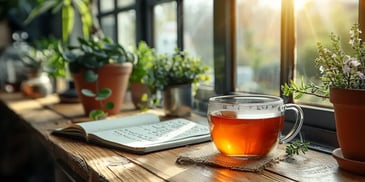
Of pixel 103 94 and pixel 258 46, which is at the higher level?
pixel 258 46

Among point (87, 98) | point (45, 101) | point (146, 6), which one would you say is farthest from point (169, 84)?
point (45, 101)

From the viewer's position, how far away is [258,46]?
1.35 meters

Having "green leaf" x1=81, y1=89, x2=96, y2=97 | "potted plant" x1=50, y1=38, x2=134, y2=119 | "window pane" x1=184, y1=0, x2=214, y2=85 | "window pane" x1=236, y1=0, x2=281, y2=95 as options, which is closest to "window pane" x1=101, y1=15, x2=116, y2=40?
"window pane" x1=184, y1=0, x2=214, y2=85

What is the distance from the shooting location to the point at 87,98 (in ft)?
4.69

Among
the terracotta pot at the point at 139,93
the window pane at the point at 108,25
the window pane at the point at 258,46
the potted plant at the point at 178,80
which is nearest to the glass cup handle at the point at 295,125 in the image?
the window pane at the point at 258,46

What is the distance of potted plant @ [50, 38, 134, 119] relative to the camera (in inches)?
53.9

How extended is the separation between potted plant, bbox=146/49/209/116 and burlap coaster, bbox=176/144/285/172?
45 centimetres

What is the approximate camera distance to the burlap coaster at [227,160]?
79 cm

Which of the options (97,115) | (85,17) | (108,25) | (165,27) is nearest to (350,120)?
(97,115)

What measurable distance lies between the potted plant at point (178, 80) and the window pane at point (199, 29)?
146mm

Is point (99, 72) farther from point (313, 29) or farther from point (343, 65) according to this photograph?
point (343, 65)

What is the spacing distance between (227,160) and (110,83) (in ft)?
2.25

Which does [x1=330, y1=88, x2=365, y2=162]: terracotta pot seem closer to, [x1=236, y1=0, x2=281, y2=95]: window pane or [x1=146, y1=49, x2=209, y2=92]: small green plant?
[x1=236, y1=0, x2=281, y2=95]: window pane

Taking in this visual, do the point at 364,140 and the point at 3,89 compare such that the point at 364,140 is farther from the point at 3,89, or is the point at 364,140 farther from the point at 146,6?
the point at 3,89
